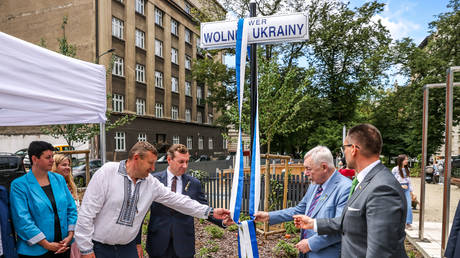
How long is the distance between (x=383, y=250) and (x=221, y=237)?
495cm

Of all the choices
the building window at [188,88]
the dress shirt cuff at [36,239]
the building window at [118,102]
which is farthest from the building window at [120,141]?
A: the dress shirt cuff at [36,239]

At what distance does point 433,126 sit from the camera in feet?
69.7

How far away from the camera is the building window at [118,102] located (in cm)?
2453

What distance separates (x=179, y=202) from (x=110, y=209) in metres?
0.76

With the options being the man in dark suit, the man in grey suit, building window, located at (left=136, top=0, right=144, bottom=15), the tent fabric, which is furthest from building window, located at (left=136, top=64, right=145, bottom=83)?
the man in grey suit

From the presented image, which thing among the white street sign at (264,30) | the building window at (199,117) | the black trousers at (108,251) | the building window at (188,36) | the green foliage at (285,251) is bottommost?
the green foliage at (285,251)

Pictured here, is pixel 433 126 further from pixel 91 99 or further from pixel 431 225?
pixel 91 99

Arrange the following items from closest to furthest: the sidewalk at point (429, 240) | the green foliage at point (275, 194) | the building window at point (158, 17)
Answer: the sidewalk at point (429, 240), the green foliage at point (275, 194), the building window at point (158, 17)

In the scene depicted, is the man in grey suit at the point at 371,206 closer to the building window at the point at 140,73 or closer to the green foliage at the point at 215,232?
the green foliage at the point at 215,232

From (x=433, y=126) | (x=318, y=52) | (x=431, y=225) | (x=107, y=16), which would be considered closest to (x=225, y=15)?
(x=318, y=52)

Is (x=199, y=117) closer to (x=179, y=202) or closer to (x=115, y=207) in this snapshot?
(x=179, y=202)

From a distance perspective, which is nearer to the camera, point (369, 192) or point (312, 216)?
point (369, 192)

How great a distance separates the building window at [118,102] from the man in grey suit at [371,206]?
24251mm

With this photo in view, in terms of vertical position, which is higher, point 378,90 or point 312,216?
point 378,90
